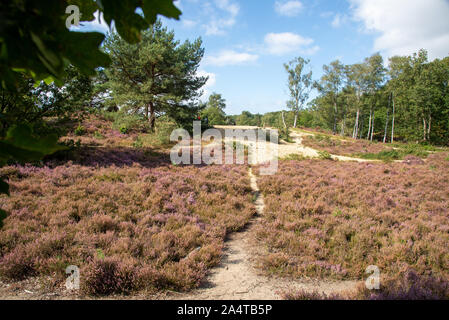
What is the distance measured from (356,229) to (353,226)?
0.16m

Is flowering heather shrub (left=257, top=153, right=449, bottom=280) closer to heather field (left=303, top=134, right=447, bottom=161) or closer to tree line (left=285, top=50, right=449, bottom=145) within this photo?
heather field (left=303, top=134, right=447, bottom=161)

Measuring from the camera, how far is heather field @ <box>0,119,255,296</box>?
3639 millimetres

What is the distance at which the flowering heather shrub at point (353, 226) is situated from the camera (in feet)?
14.9

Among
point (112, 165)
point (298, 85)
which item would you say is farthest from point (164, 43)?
point (298, 85)

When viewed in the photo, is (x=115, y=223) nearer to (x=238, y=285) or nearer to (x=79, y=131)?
(x=238, y=285)

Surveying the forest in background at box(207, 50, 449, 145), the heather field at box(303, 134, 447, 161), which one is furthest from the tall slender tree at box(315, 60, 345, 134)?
the heather field at box(303, 134, 447, 161)

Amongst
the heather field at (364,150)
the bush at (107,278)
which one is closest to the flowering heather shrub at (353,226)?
the bush at (107,278)

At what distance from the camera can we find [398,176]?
12.0 meters

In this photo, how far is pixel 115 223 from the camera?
210 inches

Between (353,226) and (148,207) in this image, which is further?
(148,207)

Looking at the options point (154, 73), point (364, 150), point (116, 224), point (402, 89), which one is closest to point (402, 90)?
point (402, 89)

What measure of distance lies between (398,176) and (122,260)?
13783 millimetres

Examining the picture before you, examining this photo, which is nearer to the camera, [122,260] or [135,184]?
[122,260]

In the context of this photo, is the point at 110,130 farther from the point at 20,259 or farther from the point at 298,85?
the point at 298,85
